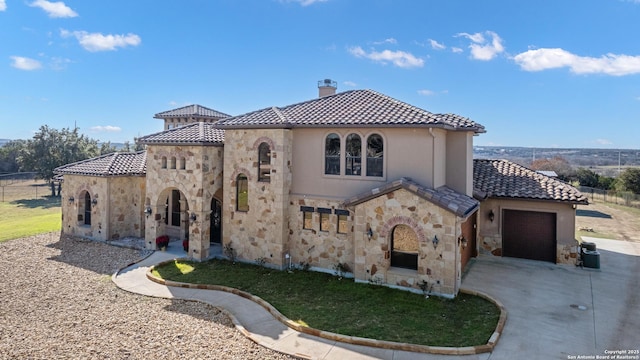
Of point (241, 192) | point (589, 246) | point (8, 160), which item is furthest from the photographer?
point (8, 160)

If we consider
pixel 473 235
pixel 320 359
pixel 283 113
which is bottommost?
pixel 320 359

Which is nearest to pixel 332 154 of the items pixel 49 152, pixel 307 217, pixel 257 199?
pixel 307 217

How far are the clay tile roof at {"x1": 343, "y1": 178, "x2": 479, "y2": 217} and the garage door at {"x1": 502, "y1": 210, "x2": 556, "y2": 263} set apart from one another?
16.1 feet

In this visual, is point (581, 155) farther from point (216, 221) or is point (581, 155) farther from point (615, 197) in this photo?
point (216, 221)

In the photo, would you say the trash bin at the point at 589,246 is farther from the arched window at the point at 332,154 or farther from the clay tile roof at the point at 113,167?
the clay tile roof at the point at 113,167

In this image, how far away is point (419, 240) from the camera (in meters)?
13.5

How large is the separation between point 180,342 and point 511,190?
1604cm

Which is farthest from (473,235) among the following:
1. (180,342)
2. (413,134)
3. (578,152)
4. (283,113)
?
(578,152)

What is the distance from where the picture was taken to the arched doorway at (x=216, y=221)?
20181 mm

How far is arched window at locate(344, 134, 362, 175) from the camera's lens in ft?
51.3

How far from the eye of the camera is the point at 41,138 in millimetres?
45094

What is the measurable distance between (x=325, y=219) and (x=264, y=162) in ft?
12.8

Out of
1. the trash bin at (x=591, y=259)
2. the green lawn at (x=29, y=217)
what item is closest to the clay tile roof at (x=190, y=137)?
the green lawn at (x=29, y=217)

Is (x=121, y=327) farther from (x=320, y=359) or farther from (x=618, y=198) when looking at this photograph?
(x=618, y=198)
